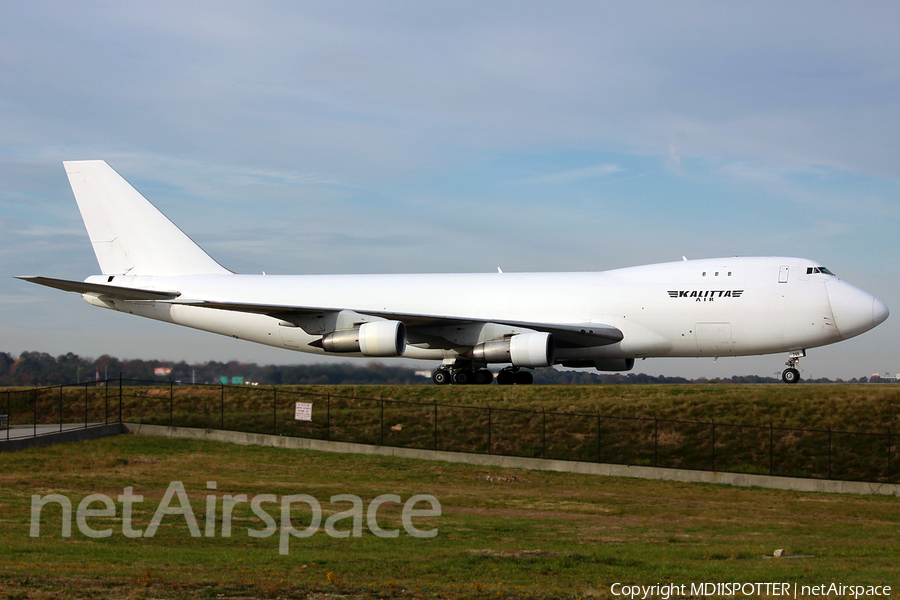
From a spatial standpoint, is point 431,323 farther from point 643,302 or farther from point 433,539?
point 433,539

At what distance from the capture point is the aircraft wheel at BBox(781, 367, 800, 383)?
30062mm

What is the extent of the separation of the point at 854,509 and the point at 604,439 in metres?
8.56

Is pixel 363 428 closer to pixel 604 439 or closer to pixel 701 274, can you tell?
pixel 604 439

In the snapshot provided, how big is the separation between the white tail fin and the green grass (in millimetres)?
11473

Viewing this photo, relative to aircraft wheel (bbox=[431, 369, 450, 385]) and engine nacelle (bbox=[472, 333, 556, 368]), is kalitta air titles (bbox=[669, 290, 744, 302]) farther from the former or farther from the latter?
aircraft wheel (bbox=[431, 369, 450, 385])

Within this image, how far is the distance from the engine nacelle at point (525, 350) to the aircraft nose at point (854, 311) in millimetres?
8794

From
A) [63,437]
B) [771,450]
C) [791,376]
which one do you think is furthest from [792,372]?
[63,437]

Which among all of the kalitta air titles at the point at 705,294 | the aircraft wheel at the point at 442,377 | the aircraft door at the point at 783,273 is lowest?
the aircraft wheel at the point at 442,377

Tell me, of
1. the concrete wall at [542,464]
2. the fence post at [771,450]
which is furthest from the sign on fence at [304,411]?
the fence post at [771,450]

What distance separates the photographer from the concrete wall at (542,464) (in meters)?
24.6

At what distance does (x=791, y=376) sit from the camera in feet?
98.8

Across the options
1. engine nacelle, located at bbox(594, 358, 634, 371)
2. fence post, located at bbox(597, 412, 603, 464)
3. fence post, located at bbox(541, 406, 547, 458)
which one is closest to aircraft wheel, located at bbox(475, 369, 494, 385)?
fence post, located at bbox(541, 406, 547, 458)

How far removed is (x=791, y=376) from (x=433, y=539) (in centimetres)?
1973

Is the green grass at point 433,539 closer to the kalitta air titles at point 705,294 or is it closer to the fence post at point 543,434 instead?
the fence post at point 543,434
